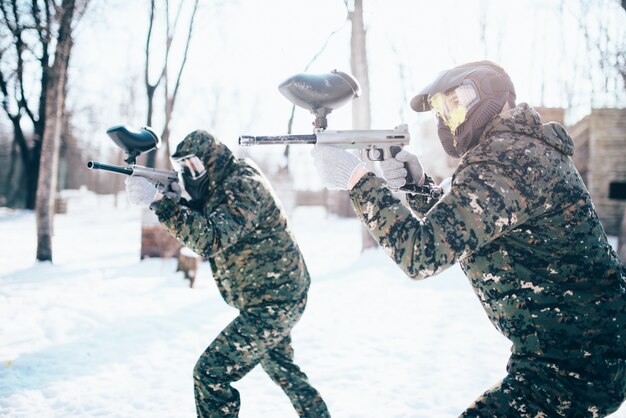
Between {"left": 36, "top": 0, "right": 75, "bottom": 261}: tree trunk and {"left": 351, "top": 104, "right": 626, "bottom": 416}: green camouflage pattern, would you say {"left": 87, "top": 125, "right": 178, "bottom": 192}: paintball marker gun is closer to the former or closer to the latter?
{"left": 351, "top": 104, "right": 626, "bottom": 416}: green camouflage pattern

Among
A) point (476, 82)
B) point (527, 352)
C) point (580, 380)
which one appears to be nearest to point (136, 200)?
point (476, 82)

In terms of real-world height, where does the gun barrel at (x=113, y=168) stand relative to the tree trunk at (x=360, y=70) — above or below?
below

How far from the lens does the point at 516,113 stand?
4.98 feet

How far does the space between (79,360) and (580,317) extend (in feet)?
14.0

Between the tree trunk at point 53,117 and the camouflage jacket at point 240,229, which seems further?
the tree trunk at point 53,117

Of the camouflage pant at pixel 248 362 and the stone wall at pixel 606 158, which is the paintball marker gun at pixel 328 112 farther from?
the stone wall at pixel 606 158

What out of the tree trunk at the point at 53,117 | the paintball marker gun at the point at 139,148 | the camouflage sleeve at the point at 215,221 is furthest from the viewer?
the tree trunk at the point at 53,117

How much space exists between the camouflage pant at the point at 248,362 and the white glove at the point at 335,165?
1.04 metres

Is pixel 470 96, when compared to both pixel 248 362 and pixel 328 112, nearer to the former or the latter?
pixel 328 112

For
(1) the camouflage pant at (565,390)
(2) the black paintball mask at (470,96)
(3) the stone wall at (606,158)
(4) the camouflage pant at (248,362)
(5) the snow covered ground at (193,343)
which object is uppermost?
(3) the stone wall at (606,158)

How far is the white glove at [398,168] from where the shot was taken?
1.94 metres

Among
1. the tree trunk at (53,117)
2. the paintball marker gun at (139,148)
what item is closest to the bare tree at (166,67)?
the tree trunk at (53,117)

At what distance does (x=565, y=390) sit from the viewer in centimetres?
142

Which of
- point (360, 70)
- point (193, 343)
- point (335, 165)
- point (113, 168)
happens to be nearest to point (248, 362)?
point (335, 165)
